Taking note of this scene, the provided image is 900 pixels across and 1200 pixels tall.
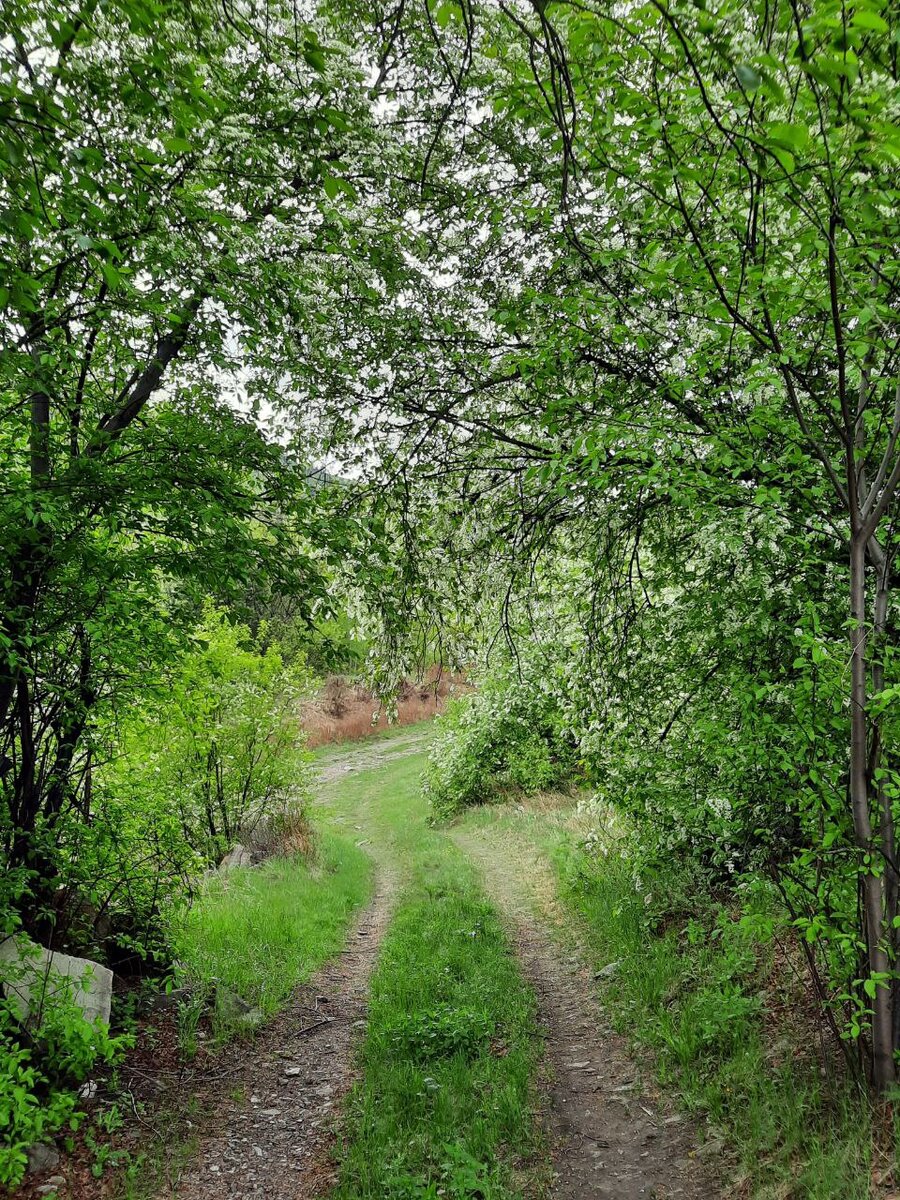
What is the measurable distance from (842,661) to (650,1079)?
385cm

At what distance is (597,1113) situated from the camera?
536 centimetres

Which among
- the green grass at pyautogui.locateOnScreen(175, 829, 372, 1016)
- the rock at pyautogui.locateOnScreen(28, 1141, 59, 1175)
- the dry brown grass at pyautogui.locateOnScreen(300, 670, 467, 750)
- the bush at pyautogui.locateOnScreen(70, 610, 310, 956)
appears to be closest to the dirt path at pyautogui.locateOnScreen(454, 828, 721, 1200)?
the green grass at pyautogui.locateOnScreen(175, 829, 372, 1016)

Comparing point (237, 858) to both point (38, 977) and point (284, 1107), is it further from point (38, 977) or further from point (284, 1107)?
point (38, 977)

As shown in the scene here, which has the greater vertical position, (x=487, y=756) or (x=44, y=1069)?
(x=44, y=1069)

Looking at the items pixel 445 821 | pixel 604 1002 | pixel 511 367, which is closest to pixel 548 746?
pixel 445 821

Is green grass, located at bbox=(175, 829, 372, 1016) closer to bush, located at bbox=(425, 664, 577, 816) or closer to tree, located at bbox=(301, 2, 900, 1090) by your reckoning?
tree, located at bbox=(301, 2, 900, 1090)

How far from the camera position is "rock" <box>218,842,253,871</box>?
40.1 ft

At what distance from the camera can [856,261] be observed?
3637mm

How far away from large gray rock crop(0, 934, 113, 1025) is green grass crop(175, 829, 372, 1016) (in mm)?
1368

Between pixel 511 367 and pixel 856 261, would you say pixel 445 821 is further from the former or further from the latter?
pixel 856 261

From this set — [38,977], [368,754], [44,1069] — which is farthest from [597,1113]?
[368,754]

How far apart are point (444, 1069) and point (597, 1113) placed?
1.29 meters

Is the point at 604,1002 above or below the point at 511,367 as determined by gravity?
below

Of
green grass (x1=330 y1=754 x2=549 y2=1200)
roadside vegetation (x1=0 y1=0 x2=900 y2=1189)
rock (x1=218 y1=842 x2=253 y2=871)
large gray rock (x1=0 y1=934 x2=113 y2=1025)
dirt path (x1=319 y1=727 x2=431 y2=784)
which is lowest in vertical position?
dirt path (x1=319 y1=727 x2=431 y2=784)
